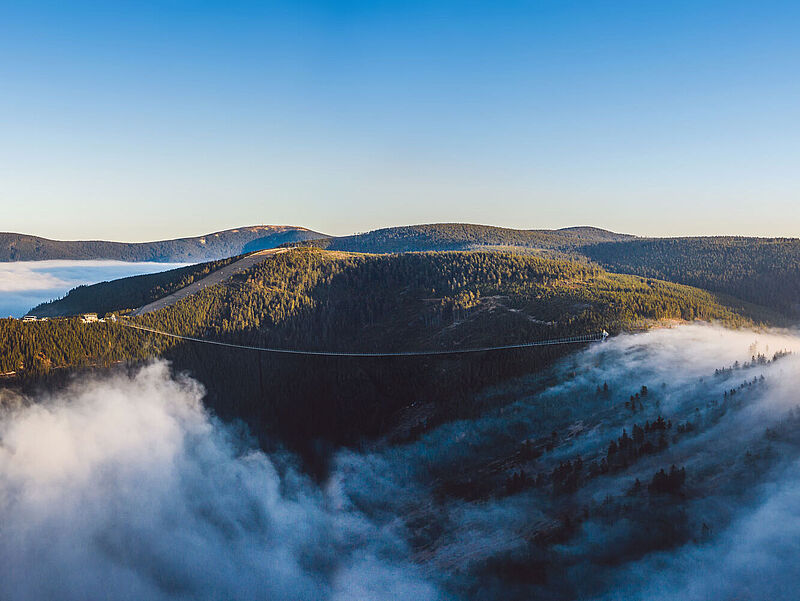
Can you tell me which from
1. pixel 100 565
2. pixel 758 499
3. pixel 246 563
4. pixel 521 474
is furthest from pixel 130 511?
pixel 758 499

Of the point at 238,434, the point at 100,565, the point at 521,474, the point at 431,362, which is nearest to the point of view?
the point at 100,565

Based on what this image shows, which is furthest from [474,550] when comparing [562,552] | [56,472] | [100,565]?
[56,472]

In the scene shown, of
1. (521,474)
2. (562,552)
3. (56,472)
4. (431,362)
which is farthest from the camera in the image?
(431,362)

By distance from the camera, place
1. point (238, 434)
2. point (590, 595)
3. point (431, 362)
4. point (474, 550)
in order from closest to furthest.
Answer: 1. point (590, 595)
2. point (474, 550)
3. point (238, 434)
4. point (431, 362)

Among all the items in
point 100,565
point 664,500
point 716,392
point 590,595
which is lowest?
point 100,565

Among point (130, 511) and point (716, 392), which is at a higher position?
point (716, 392)

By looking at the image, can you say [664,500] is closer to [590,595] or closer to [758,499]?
[758,499]

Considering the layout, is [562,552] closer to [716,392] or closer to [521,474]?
[521,474]

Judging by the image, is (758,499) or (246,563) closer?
(758,499)

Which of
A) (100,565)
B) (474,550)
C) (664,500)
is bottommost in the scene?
(100,565)
